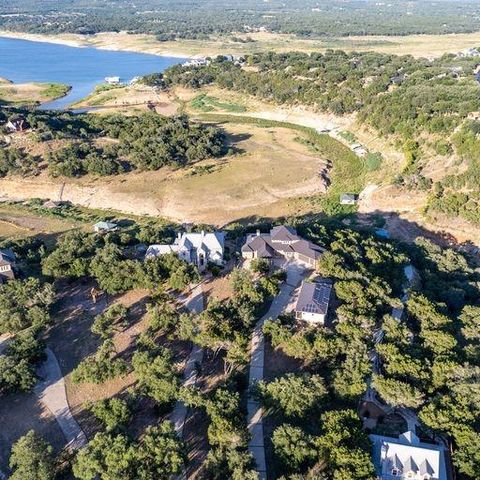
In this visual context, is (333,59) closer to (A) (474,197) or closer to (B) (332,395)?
(A) (474,197)

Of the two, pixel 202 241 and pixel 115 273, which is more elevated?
pixel 202 241

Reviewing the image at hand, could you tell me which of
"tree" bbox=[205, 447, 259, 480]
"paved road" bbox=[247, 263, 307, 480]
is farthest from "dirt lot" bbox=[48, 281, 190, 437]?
"tree" bbox=[205, 447, 259, 480]

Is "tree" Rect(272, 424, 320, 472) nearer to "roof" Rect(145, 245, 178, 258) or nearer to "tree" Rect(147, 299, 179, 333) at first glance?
"tree" Rect(147, 299, 179, 333)

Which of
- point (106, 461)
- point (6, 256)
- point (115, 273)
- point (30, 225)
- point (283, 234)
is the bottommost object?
point (30, 225)

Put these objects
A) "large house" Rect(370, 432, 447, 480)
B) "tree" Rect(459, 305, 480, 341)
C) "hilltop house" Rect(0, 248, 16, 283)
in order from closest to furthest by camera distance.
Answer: "large house" Rect(370, 432, 447, 480), "tree" Rect(459, 305, 480, 341), "hilltop house" Rect(0, 248, 16, 283)

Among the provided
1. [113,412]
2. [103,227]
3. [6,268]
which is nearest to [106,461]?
[113,412]

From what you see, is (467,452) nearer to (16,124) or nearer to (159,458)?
(159,458)

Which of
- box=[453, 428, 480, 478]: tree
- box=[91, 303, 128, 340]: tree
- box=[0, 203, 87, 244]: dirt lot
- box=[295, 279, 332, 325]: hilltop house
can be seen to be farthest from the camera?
box=[0, 203, 87, 244]: dirt lot
